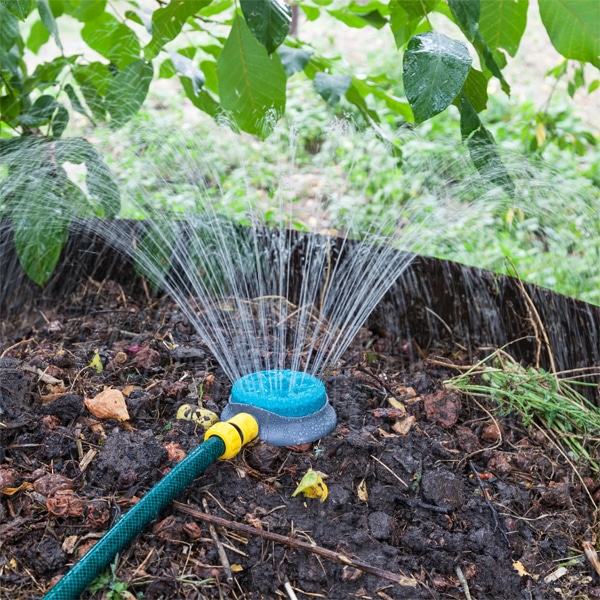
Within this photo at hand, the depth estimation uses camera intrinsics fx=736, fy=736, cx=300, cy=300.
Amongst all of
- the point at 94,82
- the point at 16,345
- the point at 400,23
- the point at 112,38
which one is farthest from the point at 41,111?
the point at 400,23

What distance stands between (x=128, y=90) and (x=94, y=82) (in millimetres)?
207

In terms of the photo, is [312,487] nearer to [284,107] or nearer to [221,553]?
[221,553]

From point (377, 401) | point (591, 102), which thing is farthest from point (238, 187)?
point (591, 102)

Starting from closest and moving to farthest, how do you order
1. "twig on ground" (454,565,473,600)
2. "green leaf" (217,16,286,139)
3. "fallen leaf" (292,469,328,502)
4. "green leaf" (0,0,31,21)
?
"green leaf" (0,0,31,21)
"twig on ground" (454,565,473,600)
"fallen leaf" (292,469,328,502)
"green leaf" (217,16,286,139)

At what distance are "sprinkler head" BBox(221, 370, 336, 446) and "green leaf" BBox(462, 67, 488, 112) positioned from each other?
0.72m

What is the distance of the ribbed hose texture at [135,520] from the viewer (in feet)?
4.05

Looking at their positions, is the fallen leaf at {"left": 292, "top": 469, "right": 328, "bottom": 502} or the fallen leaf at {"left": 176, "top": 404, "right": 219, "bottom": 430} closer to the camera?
the fallen leaf at {"left": 292, "top": 469, "right": 328, "bottom": 502}

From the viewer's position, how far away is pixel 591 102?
5.83 meters

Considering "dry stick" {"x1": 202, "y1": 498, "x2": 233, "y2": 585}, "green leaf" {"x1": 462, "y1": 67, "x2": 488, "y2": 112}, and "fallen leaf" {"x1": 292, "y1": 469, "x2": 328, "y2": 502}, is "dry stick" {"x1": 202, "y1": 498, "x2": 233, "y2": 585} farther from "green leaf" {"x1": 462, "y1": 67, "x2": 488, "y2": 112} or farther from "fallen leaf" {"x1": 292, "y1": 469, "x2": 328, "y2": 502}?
"green leaf" {"x1": 462, "y1": 67, "x2": 488, "y2": 112}

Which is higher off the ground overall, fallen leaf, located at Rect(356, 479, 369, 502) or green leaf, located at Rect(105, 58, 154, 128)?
green leaf, located at Rect(105, 58, 154, 128)

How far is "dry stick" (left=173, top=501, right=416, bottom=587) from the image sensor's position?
4.49 ft

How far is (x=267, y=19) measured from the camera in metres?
1.22

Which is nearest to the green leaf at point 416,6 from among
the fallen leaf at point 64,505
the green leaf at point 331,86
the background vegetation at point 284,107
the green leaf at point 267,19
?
the background vegetation at point 284,107

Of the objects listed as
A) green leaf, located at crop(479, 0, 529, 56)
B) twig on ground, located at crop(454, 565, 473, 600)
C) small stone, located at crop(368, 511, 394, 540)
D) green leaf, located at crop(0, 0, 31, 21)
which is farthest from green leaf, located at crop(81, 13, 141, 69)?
twig on ground, located at crop(454, 565, 473, 600)
